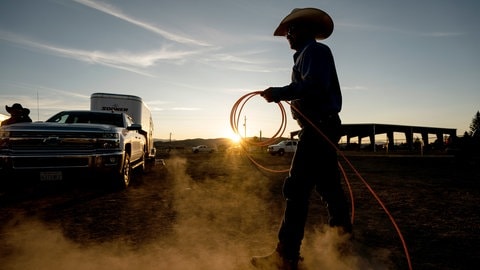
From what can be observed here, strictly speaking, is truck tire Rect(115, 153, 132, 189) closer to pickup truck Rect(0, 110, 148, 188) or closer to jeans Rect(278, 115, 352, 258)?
pickup truck Rect(0, 110, 148, 188)

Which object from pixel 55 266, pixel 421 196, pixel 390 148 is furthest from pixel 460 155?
pixel 390 148

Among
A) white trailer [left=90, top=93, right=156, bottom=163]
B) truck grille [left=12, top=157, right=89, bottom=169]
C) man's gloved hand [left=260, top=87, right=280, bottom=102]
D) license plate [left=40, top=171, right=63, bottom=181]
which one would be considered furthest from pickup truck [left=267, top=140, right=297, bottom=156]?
man's gloved hand [left=260, top=87, right=280, bottom=102]

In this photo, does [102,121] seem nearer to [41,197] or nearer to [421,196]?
[41,197]

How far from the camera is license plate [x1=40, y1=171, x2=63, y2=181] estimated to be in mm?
6352

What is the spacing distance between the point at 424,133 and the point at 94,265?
6394 centimetres

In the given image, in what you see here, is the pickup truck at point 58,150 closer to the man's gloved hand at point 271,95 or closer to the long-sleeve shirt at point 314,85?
the man's gloved hand at point 271,95

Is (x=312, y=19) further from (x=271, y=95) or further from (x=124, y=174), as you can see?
(x=124, y=174)

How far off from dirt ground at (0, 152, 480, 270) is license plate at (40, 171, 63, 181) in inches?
9.7

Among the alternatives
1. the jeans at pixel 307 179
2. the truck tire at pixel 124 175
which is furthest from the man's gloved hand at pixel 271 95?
the truck tire at pixel 124 175

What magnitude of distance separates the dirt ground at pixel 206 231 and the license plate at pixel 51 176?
0.25 meters

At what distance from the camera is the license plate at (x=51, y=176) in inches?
250

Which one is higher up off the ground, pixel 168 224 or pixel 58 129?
pixel 58 129

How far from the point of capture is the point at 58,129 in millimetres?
6695

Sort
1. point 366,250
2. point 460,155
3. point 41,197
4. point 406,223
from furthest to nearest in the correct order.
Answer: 1. point 460,155
2. point 41,197
3. point 406,223
4. point 366,250
